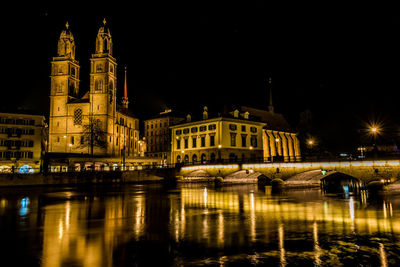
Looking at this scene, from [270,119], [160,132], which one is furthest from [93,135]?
[270,119]

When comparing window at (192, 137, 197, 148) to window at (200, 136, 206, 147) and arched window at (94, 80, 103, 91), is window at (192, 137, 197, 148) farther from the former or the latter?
A: arched window at (94, 80, 103, 91)

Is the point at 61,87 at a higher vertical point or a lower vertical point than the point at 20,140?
higher

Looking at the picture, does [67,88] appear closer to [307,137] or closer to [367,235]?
[307,137]

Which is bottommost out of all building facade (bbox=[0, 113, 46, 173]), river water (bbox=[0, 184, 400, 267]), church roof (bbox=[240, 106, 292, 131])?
river water (bbox=[0, 184, 400, 267])

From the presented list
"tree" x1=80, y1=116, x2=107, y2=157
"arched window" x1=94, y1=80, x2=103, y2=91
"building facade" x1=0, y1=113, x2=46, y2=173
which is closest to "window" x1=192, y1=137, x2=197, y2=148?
"tree" x1=80, y1=116, x2=107, y2=157

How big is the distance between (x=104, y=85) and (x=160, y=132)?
34231 millimetres

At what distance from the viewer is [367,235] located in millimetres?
15688

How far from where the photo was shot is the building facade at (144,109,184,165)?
408 feet

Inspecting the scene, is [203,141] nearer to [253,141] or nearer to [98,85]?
[253,141]

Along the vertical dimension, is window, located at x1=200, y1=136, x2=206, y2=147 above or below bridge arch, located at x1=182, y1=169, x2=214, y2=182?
above

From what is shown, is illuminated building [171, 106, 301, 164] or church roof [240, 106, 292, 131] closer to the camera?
illuminated building [171, 106, 301, 164]

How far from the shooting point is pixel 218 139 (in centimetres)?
A: 7538

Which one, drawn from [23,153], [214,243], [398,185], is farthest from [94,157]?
[214,243]

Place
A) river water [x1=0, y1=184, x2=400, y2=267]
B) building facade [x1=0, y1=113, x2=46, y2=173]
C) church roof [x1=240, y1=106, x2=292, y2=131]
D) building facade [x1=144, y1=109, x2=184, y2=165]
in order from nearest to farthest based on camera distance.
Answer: river water [x1=0, y1=184, x2=400, y2=267] → building facade [x1=0, y1=113, x2=46, y2=173] → church roof [x1=240, y1=106, x2=292, y2=131] → building facade [x1=144, y1=109, x2=184, y2=165]
